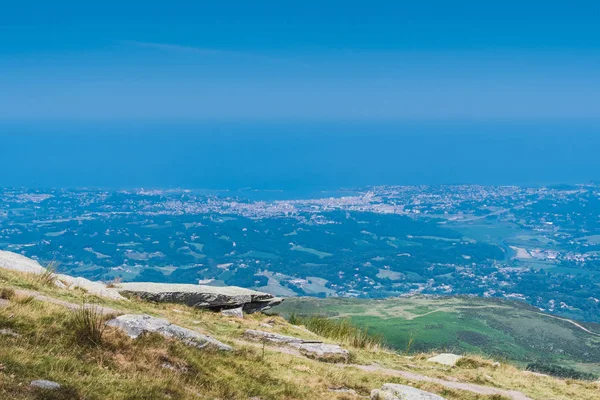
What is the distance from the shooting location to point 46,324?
1034 centimetres

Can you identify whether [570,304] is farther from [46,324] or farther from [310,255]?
[46,324]

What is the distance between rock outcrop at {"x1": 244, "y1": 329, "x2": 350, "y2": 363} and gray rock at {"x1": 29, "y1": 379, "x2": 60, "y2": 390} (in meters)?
8.16

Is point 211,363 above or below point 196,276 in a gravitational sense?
above

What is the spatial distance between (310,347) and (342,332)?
6.44 metres

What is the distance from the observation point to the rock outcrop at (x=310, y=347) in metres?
14.9

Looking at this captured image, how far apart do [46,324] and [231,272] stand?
11849 cm

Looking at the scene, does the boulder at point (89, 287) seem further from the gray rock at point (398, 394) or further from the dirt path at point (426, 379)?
the gray rock at point (398, 394)

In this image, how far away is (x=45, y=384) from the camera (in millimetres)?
7676

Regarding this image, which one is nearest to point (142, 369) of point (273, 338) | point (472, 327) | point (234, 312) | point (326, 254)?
point (273, 338)

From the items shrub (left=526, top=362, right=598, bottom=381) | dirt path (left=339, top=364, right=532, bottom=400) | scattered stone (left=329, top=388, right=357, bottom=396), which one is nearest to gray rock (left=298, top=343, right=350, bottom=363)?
dirt path (left=339, top=364, right=532, bottom=400)

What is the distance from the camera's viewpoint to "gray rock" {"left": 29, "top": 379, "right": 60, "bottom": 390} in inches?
297

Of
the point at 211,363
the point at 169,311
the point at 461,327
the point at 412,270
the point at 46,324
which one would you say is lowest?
the point at 412,270

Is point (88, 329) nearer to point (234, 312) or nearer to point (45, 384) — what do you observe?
point (45, 384)

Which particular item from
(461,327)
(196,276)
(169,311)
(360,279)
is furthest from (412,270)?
(169,311)
